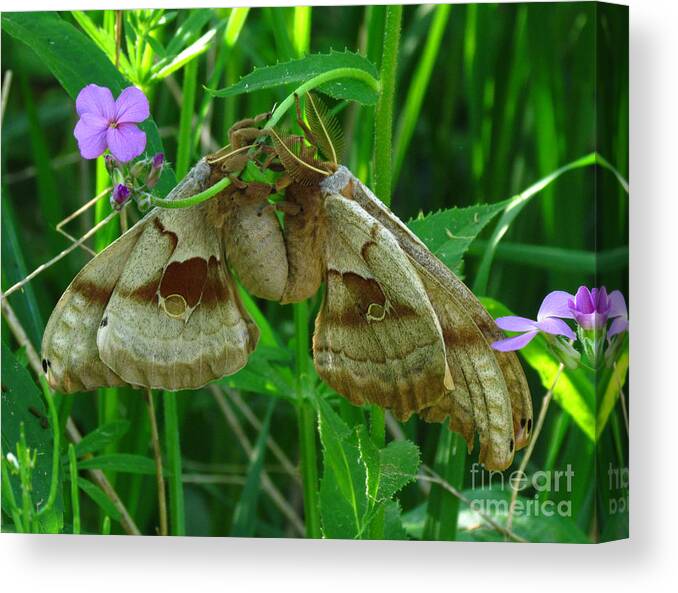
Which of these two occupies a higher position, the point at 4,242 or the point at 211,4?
the point at 211,4

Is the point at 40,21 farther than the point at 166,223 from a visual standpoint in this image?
Yes

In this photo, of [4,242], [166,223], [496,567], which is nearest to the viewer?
[166,223]

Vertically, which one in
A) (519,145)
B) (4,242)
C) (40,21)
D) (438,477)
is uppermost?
(40,21)

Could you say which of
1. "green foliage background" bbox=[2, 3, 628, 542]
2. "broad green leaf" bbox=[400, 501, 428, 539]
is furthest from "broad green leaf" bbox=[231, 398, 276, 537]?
"broad green leaf" bbox=[400, 501, 428, 539]

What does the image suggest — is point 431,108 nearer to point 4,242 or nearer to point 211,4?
point 211,4

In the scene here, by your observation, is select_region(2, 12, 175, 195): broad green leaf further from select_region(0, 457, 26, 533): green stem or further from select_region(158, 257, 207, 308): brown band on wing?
select_region(0, 457, 26, 533): green stem

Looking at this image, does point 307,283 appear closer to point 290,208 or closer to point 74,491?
point 290,208

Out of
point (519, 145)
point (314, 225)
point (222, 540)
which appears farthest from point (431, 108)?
point (222, 540)
